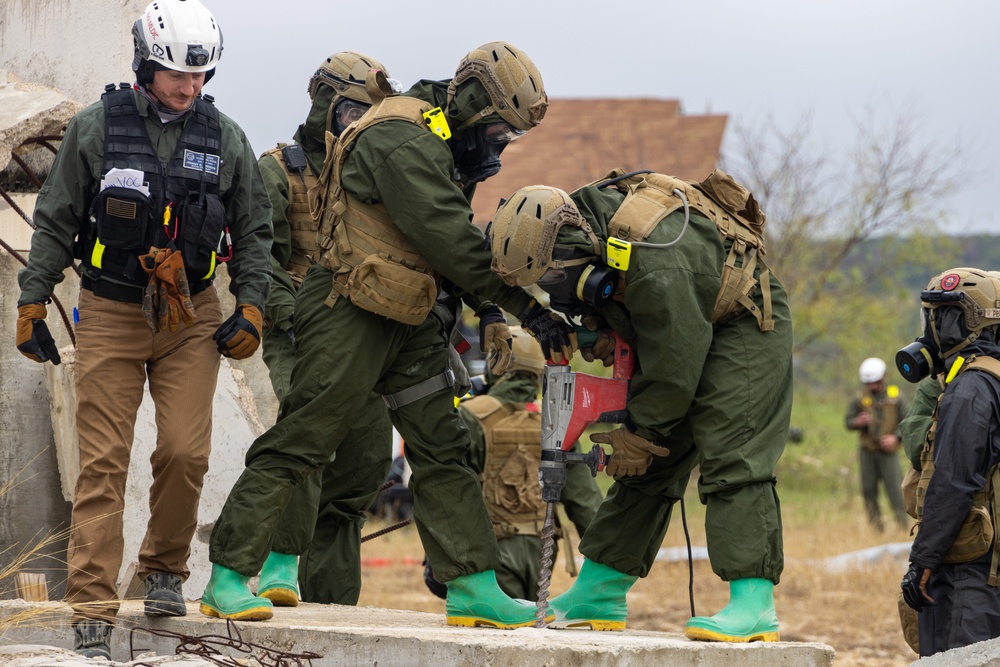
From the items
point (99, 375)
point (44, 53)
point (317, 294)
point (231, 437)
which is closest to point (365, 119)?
point (317, 294)

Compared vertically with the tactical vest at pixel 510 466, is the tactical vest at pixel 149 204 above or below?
above

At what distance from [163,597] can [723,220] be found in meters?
2.54

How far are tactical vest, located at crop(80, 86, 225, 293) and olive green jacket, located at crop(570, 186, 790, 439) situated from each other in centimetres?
139

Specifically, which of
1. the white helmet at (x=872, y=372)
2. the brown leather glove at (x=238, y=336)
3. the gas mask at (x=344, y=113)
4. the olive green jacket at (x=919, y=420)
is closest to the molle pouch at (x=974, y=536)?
the olive green jacket at (x=919, y=420)

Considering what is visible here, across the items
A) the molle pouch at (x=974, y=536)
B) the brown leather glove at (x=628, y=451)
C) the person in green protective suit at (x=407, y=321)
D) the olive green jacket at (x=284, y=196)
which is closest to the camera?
the person in green protective suit at (x=407, y=321)

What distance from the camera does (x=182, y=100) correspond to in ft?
16.9

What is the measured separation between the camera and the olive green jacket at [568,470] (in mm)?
7695

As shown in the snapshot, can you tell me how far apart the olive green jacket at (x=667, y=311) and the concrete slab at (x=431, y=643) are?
2.80 feet

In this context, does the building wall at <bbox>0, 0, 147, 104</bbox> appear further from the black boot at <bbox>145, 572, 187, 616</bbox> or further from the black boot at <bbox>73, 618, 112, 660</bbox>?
the black boot at <bbox>73, 618, 112, 660</bbox>

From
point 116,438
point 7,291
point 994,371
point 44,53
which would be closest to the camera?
point 116,438

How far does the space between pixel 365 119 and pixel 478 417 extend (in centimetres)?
287

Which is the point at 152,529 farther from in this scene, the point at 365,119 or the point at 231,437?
the point at 231,437

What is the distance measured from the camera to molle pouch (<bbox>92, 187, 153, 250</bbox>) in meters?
5.03

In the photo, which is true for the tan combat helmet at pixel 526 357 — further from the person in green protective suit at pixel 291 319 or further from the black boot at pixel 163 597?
the black boot at pixel 163 597
